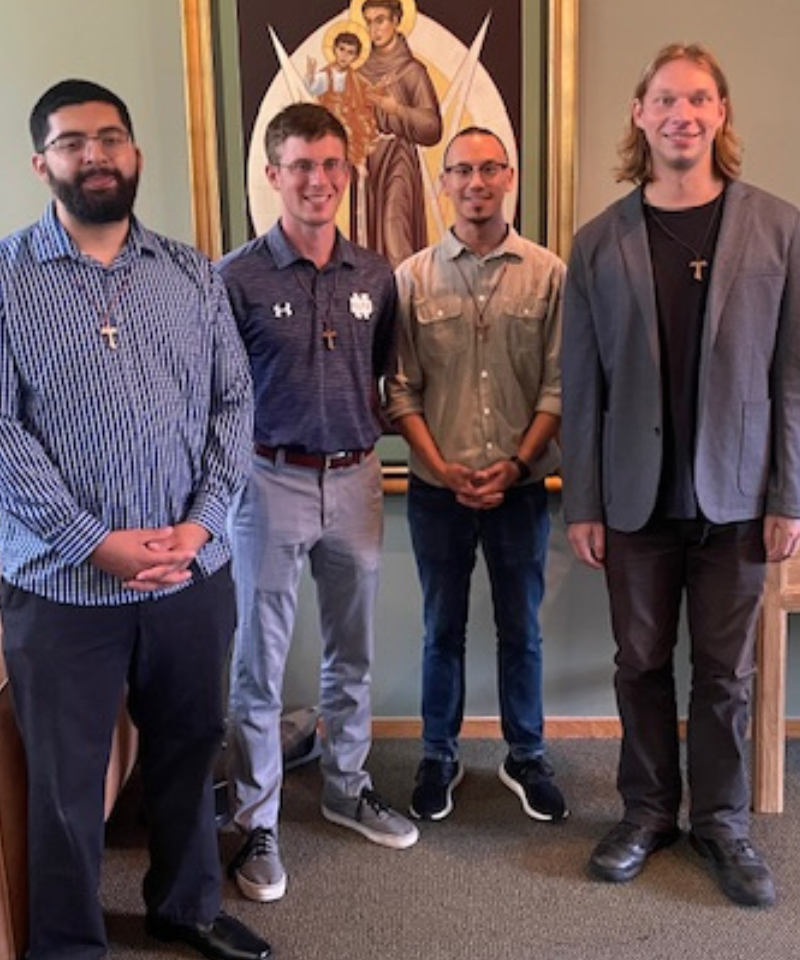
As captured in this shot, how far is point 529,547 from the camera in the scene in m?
2.53

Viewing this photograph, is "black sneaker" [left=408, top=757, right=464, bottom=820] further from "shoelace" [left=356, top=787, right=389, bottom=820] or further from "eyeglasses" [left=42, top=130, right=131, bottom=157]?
"eyeglasses" [left=42, top=130, right=131, bottom=157]

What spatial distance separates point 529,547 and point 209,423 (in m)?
0.86

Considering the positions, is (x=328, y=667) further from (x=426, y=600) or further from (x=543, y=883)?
(x=543, y=883)

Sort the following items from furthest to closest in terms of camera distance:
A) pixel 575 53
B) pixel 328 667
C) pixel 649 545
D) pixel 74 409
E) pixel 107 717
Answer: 1. pixel 575 53
2. pixel 328 667
3. pixel 649 545
4. pixel 107 717
5. pixel 74 409

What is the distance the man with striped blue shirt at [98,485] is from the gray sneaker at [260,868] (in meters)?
0.36

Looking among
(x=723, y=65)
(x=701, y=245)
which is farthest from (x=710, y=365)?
(x=723, y=65)

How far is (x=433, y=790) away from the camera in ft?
8.72

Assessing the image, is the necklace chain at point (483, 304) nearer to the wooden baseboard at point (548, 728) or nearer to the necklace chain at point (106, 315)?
the necklace chain at point (106, 315)

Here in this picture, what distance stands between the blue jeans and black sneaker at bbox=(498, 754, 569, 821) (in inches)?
1.2

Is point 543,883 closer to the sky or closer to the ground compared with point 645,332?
closer to the ground

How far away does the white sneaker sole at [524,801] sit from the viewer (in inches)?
103

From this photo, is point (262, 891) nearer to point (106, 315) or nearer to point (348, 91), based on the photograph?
point (106, 315)

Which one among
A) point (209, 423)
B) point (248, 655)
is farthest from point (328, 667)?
point (209, 423)

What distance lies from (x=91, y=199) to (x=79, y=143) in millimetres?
94
